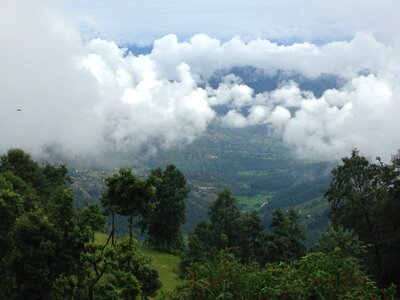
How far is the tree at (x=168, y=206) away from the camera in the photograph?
90938 millimetres

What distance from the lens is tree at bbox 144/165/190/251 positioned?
3580 inches

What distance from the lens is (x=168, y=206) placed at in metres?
91.4

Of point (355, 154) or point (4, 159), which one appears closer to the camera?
point (355, 154)

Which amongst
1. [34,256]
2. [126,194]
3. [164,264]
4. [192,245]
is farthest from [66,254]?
[164,264]

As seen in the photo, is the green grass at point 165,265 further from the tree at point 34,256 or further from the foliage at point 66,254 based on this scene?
the tree at point 34,256

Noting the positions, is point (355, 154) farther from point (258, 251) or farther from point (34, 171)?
point (34, 171)

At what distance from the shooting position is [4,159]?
262 feet

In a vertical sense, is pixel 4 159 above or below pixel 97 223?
above

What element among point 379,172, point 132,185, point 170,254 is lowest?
point 170,254

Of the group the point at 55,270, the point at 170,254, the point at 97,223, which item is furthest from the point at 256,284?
A: the point at 170,254

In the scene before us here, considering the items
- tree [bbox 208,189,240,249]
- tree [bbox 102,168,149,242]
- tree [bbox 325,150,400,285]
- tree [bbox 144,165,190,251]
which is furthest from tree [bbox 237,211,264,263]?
tree [bbox 102,168,149,242]

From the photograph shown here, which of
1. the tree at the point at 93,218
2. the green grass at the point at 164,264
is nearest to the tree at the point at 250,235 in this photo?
the green grass at the point at 164,264

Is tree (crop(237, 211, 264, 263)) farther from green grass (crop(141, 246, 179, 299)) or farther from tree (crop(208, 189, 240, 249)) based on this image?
green grass (crop(141, 246, 179, 299))

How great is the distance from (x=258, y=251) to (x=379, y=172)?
1171 inches
